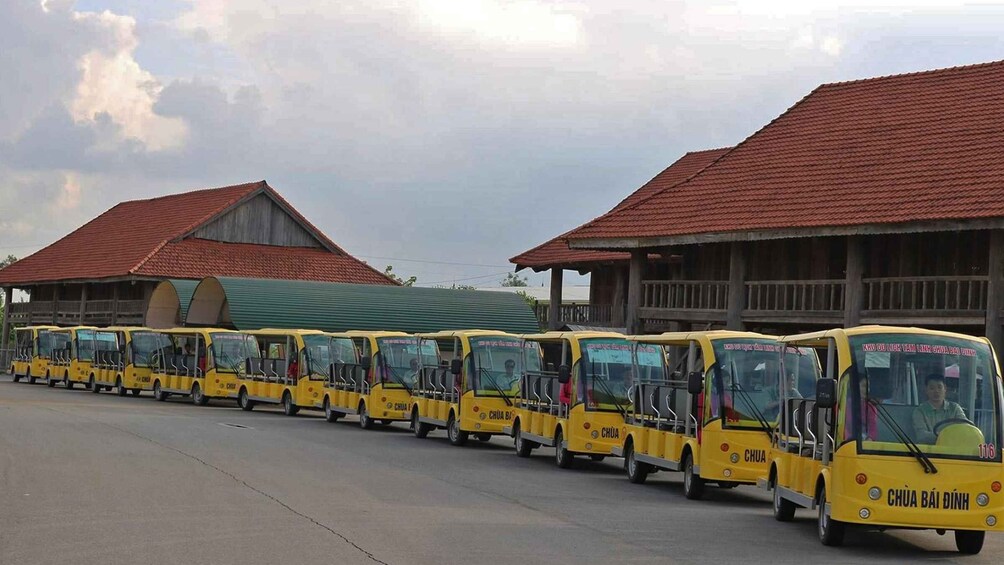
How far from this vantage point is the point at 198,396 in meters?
44.9

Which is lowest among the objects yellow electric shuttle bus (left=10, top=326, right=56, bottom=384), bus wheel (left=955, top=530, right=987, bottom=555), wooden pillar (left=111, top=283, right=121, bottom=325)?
bus wheel (left=955, top=530, right=987, bottom=555)

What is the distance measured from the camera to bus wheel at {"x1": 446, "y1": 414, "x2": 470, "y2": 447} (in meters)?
29.2

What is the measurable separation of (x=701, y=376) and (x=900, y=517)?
5.74 metres

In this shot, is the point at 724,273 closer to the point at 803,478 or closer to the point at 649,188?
the point at 649,188

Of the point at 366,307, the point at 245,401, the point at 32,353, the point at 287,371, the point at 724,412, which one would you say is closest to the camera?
the point at 724,412

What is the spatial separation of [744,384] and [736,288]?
15764mm

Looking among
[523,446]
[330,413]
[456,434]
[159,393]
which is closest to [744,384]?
[523,446]

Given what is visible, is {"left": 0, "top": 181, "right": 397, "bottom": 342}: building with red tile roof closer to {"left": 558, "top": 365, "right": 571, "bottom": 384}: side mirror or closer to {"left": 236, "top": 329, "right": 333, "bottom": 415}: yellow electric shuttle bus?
{"left": 236, "top": 329, "right": 333, "bottom": 415}: yellow electric shuttle bus

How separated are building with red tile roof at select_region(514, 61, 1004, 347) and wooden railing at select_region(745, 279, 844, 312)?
0.06 meters

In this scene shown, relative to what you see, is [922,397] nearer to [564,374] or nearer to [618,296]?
[564,374]

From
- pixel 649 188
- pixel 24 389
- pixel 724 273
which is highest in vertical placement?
pixel 649 188

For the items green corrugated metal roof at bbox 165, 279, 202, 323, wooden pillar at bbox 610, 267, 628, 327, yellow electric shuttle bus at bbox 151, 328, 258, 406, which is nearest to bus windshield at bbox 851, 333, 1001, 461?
wooden pillar at bbox 610, 267, 628, 327

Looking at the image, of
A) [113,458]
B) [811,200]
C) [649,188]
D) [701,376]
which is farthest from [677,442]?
[649,188]

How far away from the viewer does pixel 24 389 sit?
5256 centimetres
